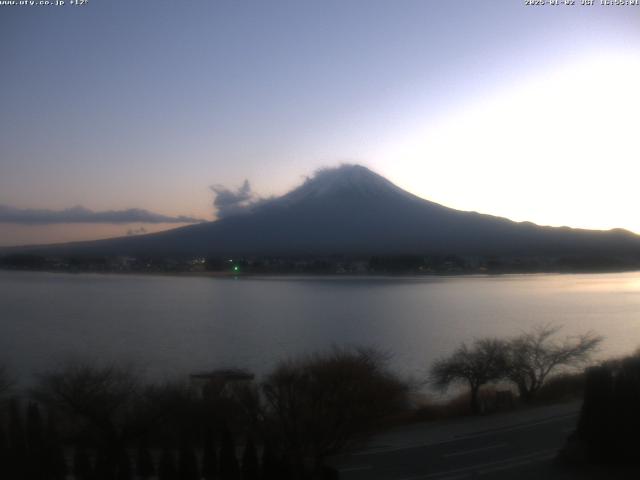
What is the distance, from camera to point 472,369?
7059 mm

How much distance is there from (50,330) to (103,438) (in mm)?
9053

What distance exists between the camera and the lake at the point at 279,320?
31.5 ft

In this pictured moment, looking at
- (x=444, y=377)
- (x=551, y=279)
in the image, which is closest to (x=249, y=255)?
(x=551, y=279)

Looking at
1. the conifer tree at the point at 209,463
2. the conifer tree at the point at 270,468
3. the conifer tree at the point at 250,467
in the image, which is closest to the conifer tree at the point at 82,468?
the conifer tree at the point at 209,463

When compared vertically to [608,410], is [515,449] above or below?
below

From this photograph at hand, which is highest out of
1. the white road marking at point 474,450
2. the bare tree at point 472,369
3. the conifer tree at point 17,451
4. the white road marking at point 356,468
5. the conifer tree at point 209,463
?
the conifer tree at point 17,451

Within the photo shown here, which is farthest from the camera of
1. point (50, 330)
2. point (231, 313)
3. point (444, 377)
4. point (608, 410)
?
point (231, 313)

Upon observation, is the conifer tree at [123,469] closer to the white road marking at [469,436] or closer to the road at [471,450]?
the road at [471,450]

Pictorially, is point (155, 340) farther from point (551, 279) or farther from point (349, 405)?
point (551, 279)

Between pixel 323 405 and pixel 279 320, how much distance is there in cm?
997

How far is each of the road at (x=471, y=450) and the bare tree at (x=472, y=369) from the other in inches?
37.9

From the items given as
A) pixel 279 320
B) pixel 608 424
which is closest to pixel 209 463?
pixel 608 424

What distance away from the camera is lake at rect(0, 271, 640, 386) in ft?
31.5

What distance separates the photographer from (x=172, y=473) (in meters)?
3.42
